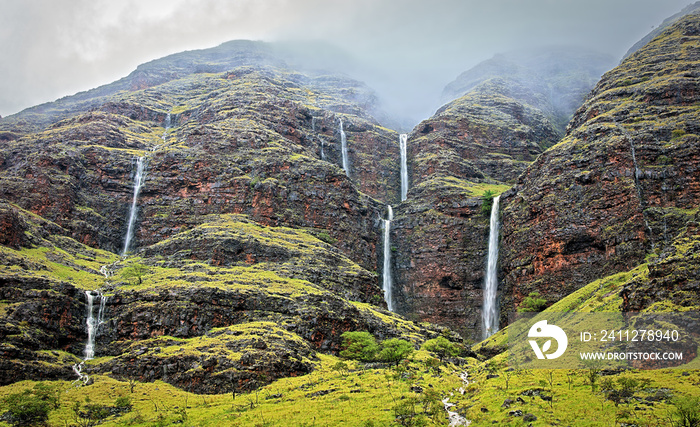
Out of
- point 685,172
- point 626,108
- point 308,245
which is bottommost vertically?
point 308,245

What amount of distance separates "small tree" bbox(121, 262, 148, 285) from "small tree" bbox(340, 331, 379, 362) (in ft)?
112

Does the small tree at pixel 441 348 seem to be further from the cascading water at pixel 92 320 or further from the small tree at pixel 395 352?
the cascading water at pixel 92 320

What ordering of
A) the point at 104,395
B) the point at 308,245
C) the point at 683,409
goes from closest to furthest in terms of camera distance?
1. the point at 683,409
2. the point at 104,395
3. the point at 308,245

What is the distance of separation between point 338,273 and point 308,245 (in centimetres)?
1080

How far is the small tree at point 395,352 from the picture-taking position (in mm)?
59281

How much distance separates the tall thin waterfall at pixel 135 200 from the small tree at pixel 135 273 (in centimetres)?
2788

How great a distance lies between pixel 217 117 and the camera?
139125 millimetres

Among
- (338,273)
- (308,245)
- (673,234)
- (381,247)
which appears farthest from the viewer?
(381,247)

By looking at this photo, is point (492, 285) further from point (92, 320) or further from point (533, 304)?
point (92, 320)

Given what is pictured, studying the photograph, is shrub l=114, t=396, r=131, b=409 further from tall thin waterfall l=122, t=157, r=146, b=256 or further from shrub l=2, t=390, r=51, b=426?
tall thin waterfall l=122, t=157, r=146, b=256

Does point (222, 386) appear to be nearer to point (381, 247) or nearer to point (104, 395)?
point (104, 395)

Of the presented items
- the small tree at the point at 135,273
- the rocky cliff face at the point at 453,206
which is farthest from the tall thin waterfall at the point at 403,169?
the small tree at the point at 135,273

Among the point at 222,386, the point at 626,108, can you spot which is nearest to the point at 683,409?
the point at 222,386

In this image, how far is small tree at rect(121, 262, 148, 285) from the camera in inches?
2856
